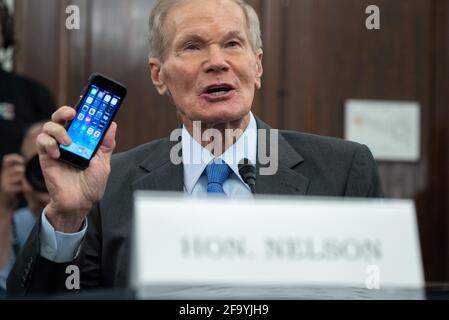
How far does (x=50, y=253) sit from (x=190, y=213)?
0.97ft

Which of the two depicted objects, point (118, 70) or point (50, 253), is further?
point (118, 70)

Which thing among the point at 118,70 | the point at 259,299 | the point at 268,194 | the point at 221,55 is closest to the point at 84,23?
the point at 118,70

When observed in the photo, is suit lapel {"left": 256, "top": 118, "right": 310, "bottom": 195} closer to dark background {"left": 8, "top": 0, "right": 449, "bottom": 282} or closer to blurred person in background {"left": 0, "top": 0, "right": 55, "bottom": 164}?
dark background {"left": 8, "top": 0, "right": 449, "bottom": 282}

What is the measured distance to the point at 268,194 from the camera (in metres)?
0.80

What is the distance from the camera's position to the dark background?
1084mm

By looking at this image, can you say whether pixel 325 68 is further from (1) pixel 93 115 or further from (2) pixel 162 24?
(1) pixel 93 115

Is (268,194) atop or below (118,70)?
below

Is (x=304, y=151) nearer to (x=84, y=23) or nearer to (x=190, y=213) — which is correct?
(x=190, y=213)

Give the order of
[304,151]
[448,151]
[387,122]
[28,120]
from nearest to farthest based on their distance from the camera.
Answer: [304,151] → [387,122] → [448,151] → [28,120]

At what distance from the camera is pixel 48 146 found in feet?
2.50

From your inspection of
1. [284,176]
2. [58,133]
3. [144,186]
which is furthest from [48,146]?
[284,176]

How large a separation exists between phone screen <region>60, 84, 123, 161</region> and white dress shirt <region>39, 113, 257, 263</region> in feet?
0.30

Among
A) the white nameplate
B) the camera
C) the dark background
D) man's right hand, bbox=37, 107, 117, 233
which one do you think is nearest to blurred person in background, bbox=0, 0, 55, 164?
the dark background

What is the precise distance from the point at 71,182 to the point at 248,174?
0.18 metres
